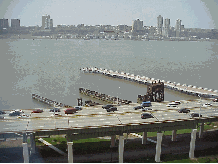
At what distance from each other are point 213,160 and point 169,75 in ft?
109

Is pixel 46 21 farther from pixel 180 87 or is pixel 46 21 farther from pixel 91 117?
pixel 91 117

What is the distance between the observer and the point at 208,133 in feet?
64.0

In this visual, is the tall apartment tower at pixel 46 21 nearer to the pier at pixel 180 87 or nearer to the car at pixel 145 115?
the pier at pixel 180 87

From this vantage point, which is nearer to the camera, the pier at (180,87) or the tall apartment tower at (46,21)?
the pier at (180,87)

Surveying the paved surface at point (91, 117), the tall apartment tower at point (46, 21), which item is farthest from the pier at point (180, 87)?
the tall apartment tower at point (46, 21)

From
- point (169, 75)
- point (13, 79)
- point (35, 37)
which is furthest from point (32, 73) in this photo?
point (35, 37)

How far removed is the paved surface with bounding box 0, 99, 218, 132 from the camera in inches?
599

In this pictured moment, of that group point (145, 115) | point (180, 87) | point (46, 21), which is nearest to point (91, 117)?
point (145, 115)

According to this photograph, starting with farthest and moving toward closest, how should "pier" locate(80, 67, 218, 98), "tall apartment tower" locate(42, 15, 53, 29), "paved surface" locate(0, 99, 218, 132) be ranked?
"tall apartment tower" locate(42, 15, 53, 29) < "pier" locate(80, 67, 218, 98) < "paved surface" locate(0, 99, 218, 132)

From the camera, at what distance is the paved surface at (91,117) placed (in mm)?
15227

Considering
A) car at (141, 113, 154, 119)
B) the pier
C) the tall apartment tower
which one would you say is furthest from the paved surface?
the tall apartment tower

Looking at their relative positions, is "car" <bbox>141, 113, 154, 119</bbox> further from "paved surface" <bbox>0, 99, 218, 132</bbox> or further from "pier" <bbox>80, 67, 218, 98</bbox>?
"pier" <bbox>80, 67, 218, 98</bbox>

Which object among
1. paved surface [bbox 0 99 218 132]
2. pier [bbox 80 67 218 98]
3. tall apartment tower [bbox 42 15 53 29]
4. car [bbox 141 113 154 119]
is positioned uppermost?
tall apartment tower [bbox 42 15 53 29]

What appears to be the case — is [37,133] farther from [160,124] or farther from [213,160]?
[213,160]
